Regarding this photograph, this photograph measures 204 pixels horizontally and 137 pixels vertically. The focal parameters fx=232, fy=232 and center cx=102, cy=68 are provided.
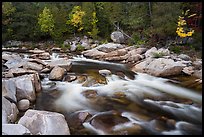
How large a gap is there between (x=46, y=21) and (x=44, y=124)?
2033 cm

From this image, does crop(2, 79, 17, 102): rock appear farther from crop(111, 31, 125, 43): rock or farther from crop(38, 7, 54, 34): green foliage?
crop(38, 7, 54, 34): green foliage

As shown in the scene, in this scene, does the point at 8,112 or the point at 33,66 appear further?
the point at 33,66

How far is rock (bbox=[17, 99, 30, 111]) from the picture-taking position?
267 inches

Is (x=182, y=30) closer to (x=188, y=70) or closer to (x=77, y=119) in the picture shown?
(x=188, y=70)

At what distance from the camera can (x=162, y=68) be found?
10.7 m

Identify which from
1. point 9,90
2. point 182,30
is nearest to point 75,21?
point 182,30

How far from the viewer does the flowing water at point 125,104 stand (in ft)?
18.9

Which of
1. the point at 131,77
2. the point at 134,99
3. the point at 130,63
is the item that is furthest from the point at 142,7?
the point at 134,99

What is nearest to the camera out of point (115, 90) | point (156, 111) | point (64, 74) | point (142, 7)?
point (156, 111)

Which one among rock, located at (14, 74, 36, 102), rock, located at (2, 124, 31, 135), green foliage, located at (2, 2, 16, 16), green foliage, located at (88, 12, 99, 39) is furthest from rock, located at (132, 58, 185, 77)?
green foliage, located at (2, 2, 16, 16)

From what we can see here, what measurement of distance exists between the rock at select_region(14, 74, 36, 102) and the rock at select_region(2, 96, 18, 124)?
0.99 metres

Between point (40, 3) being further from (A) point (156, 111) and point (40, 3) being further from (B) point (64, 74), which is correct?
(A) point (156, 111)

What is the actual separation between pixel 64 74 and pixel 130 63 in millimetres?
4816

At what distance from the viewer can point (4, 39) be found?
81.1ft
